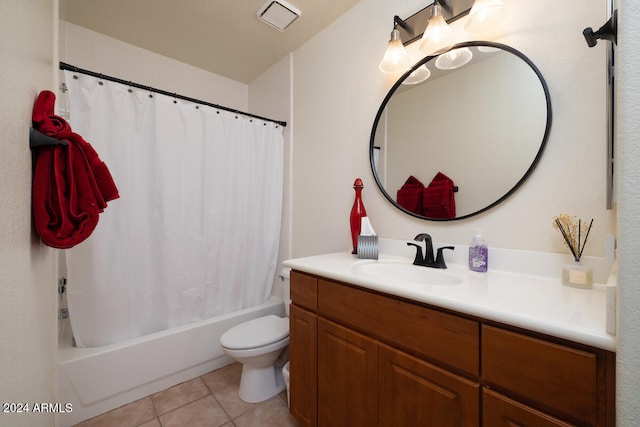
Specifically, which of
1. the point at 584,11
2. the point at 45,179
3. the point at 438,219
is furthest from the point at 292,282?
the point at 584,11

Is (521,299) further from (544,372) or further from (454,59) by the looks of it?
(454,59)

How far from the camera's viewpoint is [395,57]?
1.31 m

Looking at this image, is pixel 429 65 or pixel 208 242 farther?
pixel 208 242

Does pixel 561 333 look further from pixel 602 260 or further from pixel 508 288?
pixel 602 260

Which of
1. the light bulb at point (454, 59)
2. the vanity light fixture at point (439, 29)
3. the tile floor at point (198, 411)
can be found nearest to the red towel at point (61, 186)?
the tile floor at point (198, 411)

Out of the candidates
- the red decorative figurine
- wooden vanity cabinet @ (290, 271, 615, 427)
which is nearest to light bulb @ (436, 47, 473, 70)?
the red decorative figurine

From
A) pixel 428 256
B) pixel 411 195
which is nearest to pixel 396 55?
pixel 411 195

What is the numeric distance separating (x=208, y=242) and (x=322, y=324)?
3.82ft

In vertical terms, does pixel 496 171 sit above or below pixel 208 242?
above

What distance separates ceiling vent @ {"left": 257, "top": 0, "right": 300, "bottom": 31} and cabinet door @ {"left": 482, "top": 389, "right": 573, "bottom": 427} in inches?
82.5

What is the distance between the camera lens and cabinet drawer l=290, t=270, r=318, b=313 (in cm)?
111

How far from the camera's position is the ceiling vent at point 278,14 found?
157 centimetres

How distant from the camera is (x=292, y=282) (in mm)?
1226

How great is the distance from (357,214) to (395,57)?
0.86 metres
